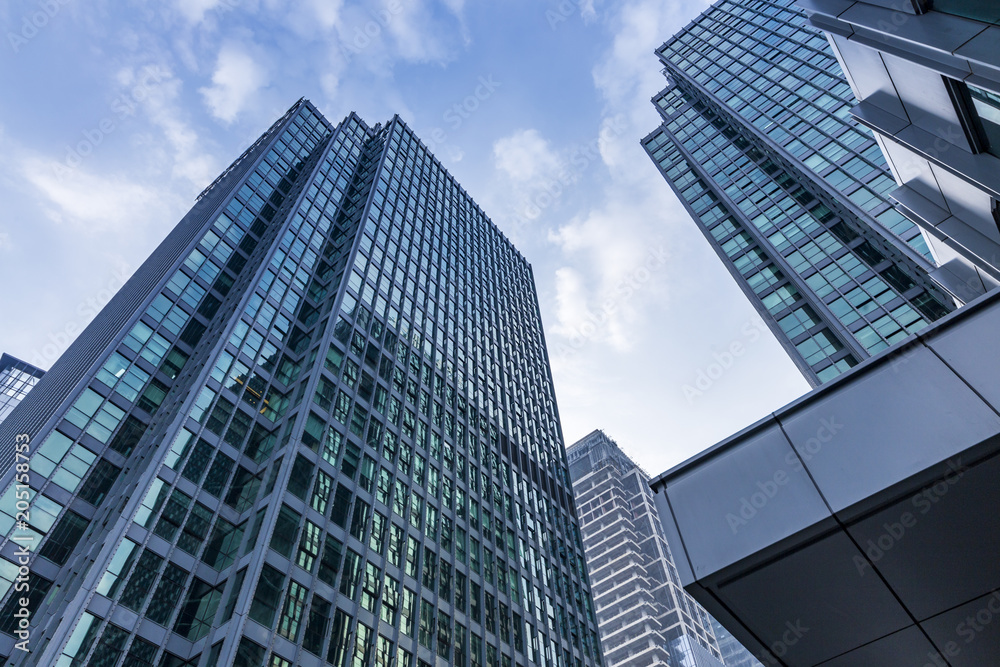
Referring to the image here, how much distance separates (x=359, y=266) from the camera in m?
50.3

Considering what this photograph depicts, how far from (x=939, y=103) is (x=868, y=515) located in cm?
1105

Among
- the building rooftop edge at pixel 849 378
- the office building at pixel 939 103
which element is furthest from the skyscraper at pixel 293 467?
the office building at pixel 939 103

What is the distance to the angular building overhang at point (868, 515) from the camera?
18.7 ft

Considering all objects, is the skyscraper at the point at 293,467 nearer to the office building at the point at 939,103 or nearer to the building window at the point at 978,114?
the office building at the point at 939,103

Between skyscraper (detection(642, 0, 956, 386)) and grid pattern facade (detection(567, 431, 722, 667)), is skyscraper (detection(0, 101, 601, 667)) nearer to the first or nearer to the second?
skyscraper (detection(642, 0, 956, 386))

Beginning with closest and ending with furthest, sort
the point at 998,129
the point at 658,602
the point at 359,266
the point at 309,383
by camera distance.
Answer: the point at 998,129 → the point at 309,383 → the point at 359,266 → the point at 658,602

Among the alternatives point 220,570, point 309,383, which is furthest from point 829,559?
point 309,383

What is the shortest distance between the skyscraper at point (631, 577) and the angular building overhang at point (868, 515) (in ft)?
267

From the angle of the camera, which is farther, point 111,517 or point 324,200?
point 324,200

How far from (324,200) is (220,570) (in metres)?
36.8

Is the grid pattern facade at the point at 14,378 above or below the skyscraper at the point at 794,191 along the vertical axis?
above

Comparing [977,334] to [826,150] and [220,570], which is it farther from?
[826,150]

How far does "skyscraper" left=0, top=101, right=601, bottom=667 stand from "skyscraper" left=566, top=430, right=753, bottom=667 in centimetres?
4135

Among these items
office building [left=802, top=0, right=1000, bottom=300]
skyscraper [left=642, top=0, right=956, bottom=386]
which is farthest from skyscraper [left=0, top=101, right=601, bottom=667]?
office building [left=802, top=0, right=1000, bottom=300]
